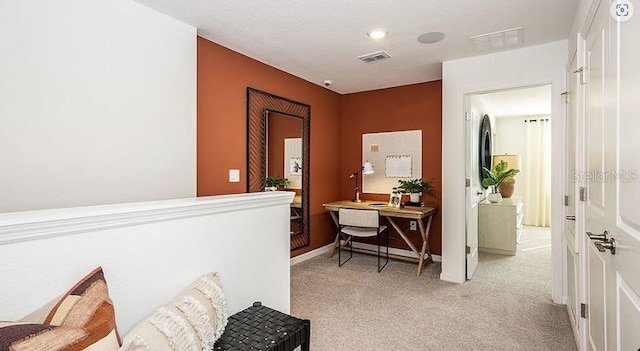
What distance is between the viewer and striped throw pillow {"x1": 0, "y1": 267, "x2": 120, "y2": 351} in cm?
75

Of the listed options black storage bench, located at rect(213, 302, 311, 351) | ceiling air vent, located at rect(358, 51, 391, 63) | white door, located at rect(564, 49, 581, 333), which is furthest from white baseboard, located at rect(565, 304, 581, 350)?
ceiling air vent, located at rect(358, 51, 391, 63)

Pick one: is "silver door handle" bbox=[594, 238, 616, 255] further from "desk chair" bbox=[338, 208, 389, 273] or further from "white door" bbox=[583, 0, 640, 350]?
"desk chair" bbox=[338, 208, 389, 273]

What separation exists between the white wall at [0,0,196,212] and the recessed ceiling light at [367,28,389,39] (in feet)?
4.80

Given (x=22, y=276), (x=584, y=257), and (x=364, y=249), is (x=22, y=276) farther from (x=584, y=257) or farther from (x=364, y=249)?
(x=364, y=249)

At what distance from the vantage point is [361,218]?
3.62m

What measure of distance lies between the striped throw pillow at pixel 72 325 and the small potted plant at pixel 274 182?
2462mm

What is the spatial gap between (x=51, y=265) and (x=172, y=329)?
0.43 metres

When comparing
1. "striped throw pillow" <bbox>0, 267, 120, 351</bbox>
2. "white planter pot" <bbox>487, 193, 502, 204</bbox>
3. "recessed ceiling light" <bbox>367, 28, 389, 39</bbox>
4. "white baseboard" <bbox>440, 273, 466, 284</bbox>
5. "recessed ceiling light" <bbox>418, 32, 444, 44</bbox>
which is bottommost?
"white baseboard" <bbox>440, 273, 466, 284</bbox>

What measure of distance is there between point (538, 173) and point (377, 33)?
5.39 meters

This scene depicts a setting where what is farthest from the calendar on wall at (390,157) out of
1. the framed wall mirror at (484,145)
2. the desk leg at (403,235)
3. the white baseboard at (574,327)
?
the white baseboard at (574,327)

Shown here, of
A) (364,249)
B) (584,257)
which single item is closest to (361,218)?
(364,249)

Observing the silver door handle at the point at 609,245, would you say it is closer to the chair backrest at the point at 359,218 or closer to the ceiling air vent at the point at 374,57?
the chair backrest at the point at 359,218

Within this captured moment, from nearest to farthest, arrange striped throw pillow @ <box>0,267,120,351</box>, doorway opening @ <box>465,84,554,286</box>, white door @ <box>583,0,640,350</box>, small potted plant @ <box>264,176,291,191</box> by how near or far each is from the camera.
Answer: striped throw pillow @ <box>0,267,120,351</box> < white door @ <box>583,0,640,350</box> < small potted plant @ <box>264,176,291,191</box> < doorway opening @ <box>465,84,554,286</box>

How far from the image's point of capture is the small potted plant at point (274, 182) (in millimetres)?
3510
